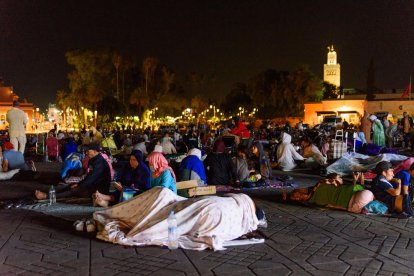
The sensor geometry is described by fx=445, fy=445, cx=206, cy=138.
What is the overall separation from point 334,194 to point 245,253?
120 inches

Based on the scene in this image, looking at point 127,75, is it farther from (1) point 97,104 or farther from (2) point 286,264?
(2) point 286,264

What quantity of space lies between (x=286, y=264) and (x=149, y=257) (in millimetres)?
1544

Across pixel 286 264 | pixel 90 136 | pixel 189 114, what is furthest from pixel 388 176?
pixel 189 114

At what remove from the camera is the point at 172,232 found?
5.36 metres

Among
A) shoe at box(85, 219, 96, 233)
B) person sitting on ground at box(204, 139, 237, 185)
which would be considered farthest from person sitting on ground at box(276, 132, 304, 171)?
shoe at box(85, 219, 96, 233)

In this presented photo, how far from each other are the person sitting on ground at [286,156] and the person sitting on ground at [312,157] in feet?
0.73

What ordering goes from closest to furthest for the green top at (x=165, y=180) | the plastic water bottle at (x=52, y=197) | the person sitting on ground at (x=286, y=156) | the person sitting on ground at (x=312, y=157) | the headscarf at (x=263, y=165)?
the green top at (x=165, y=180), the plastic water bottle at (x=52, y=197), the headscarf at (x=263, y=165), the person sitting on ground at (x=312, y=157), the person sitting on ground at (x=286, y=156)

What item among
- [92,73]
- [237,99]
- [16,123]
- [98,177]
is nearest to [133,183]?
[98,177]

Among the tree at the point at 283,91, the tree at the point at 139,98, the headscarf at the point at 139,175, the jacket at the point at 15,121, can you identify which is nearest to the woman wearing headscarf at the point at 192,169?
the headscarf at the point at 139,175

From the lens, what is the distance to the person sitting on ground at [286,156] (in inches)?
519

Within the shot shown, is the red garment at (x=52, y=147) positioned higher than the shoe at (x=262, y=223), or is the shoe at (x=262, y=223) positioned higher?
the red garment at (x=52, y=147)

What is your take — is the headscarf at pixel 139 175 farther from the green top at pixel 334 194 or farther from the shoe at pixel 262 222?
the green top at pixel 334 194

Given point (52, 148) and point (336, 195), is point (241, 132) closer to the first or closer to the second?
point (52, 148)

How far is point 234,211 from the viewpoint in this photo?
567 centimetres
